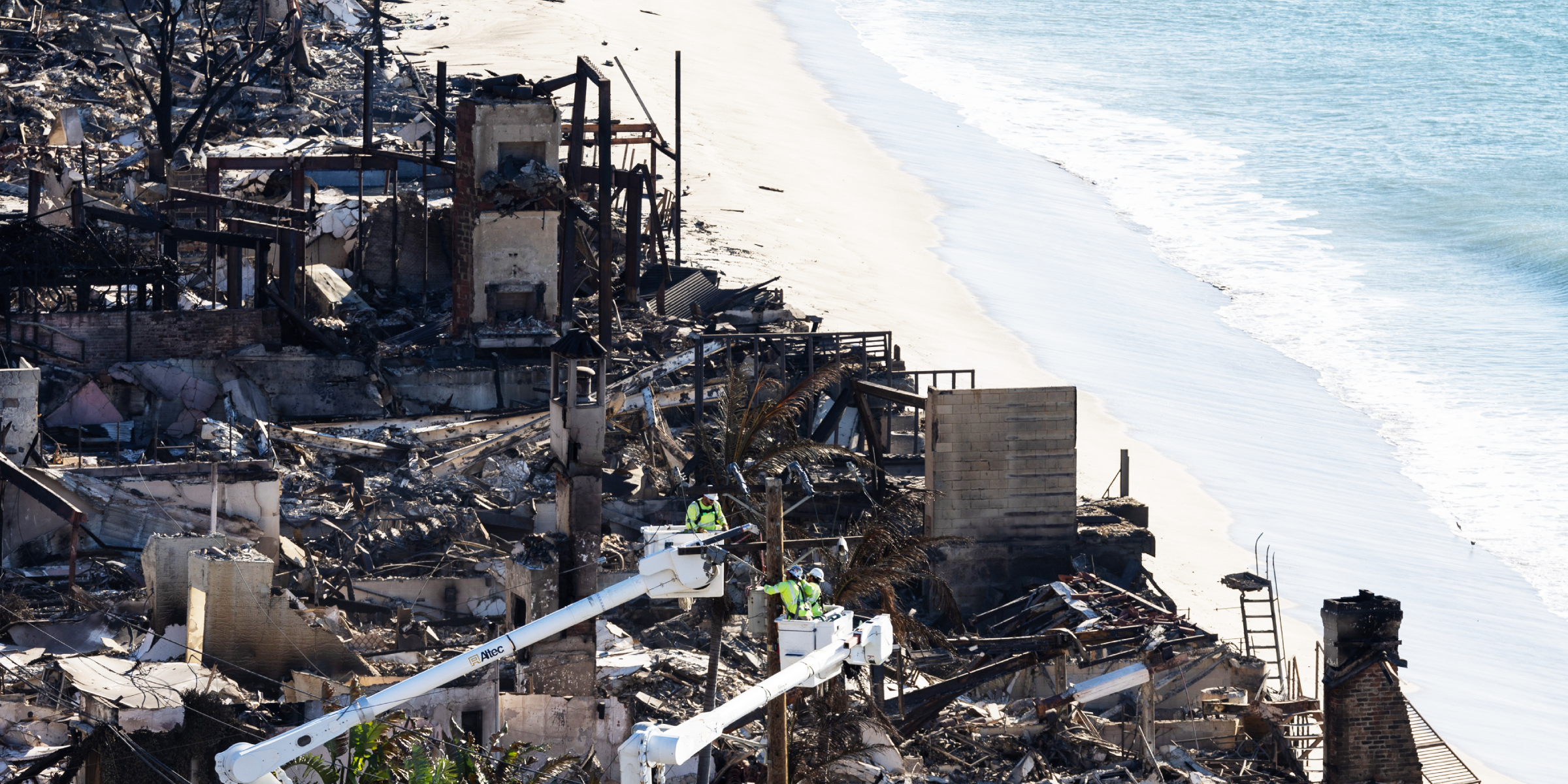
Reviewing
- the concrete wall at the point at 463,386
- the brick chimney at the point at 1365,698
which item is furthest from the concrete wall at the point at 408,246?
the brick chimney at the point at 1365,698

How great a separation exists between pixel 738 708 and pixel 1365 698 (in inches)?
450

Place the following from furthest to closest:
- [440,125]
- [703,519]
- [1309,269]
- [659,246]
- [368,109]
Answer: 1. [1309,269]
2. [368,109]
3. [659,246]
4. [440,125]
5. [703,519]

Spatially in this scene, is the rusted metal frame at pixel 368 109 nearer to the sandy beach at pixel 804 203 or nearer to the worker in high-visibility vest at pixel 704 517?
the sandy beach at pixel 804 203

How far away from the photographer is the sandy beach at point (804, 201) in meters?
34.4

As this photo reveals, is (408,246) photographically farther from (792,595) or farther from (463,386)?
(792,595)

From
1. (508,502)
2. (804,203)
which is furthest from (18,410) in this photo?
(804,203)

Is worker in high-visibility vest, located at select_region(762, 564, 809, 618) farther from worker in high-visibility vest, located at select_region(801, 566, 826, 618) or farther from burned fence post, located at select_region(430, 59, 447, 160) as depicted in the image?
burned fence post, located at select_region(430, 59, 447, 160)

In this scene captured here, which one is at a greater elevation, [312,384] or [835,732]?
[312,384]

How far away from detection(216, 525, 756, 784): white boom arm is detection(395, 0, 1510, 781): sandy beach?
50.1ft

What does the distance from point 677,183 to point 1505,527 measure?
1787cm

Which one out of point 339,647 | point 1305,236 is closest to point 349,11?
point 1305,236

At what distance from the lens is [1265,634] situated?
91.6 feet

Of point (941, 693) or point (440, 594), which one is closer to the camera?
point (941, 693)

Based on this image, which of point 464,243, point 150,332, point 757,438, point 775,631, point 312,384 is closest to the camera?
point 775,631
